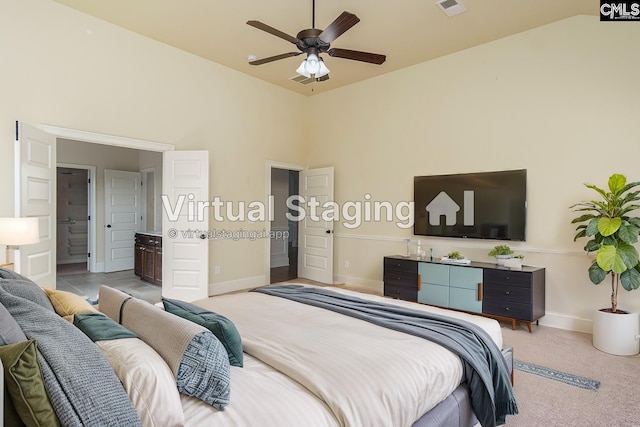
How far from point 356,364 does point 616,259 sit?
2.98 meters

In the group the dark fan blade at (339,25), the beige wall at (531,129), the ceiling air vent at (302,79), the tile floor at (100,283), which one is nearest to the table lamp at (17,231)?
the tile floor at (100,283)

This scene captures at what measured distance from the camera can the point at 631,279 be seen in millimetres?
3258

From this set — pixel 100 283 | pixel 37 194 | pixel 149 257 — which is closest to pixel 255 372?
pixel 37 194

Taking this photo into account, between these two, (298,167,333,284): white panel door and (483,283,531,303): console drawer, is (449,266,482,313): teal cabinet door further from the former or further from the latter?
(298,167,333,284): white panel door

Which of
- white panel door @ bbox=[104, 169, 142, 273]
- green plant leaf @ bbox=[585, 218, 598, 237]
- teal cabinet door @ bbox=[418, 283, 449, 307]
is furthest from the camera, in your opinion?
white panel door @ bbox=[104, 169, 142, 273]

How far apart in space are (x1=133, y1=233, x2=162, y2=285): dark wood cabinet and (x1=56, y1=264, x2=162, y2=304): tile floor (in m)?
0.13

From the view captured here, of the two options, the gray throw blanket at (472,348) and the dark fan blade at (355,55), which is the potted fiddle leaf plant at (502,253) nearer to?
the gray throw blanket at (472,348)

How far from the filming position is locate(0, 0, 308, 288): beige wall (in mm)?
3729

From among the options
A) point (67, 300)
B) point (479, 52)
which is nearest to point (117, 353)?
point (67, 300)

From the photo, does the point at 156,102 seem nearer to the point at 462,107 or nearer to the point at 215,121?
the point at 215,121

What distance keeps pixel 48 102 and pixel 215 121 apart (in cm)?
207

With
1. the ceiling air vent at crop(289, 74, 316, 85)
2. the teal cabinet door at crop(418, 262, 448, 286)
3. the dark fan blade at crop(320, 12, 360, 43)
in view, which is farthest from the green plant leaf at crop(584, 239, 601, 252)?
the ceiling air vent at crop(289, 74, 316, 85)

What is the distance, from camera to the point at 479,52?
468 cm

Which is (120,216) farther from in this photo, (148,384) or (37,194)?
(148,384)
